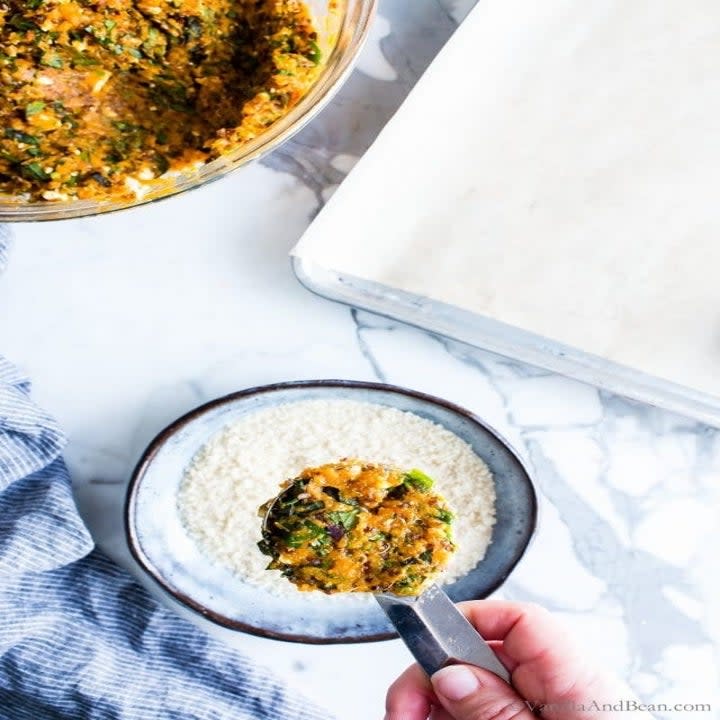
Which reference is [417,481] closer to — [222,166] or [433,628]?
[433,628]

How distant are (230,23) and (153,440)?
1.78 ft

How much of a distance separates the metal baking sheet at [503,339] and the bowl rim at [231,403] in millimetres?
98

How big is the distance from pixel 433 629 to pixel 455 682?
70 millimetres

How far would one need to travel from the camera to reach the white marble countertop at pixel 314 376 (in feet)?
4.80

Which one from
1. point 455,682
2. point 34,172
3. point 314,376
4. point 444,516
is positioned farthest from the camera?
point 314,376

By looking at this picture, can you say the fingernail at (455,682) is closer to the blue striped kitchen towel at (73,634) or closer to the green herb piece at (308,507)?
the green herb piece at (308,507)

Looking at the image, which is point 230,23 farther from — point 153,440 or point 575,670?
point 575,670

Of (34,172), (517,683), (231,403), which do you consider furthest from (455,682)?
(34,172)

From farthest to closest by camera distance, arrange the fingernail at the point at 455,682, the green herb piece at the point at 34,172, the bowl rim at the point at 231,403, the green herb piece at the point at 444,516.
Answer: the bowl rim at the point at 231,403 < the green herb piece at the point at 34,172 < the green herb piece at the point at 444,516 < the fingernail at the point at 455,682

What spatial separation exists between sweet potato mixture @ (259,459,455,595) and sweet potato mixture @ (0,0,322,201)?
0.42 m

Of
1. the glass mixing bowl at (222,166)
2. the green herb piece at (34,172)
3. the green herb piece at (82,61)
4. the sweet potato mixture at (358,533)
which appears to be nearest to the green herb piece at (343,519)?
the sweet potato mixture at (358,533)

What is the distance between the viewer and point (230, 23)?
4.50 ft

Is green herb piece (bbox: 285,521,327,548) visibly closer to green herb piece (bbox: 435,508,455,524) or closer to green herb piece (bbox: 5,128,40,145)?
green herb piece (bbox: 435,508,455,524)

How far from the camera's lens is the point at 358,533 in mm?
1149
